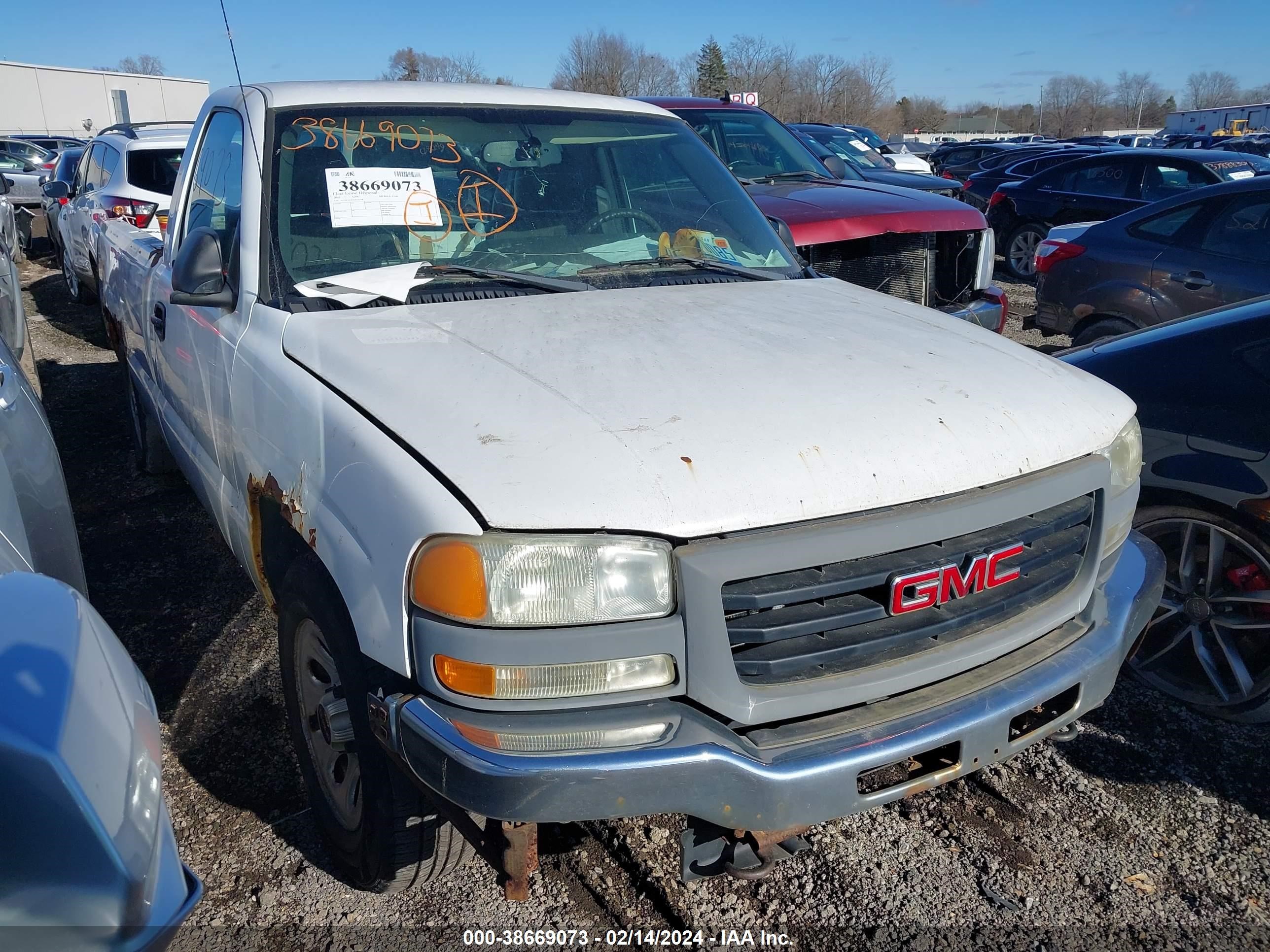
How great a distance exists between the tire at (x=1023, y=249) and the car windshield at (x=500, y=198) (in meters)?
9.64

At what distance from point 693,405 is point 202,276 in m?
1.54

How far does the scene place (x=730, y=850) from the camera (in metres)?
1.95

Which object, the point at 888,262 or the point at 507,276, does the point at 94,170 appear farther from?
the point at 507,276

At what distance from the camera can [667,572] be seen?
5.88 feet

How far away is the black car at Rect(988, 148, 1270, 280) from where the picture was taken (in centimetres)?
1084

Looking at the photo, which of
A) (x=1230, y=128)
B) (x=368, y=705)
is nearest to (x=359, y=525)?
(x=368, y=705)

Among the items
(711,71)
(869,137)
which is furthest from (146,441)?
(711,71)

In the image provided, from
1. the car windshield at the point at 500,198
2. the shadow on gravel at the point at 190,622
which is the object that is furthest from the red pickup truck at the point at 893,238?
the shadow on gravel at the point at 190,622

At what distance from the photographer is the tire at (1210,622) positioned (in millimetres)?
3135

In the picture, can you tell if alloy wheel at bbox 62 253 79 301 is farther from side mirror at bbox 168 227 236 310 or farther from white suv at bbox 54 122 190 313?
side mirror at bbox 168 227 236 310

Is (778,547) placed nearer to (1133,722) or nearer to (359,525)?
(359,525)

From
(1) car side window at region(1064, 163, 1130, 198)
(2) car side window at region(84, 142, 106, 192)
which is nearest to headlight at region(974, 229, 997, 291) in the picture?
(1) car side window at region(1064, 163, 1130, 198)

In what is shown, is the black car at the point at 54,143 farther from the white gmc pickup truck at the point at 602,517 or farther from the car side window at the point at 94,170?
the white gmc pickup truck at the point at 602,517

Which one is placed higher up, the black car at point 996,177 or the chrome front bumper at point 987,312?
the black car at point 996,177
